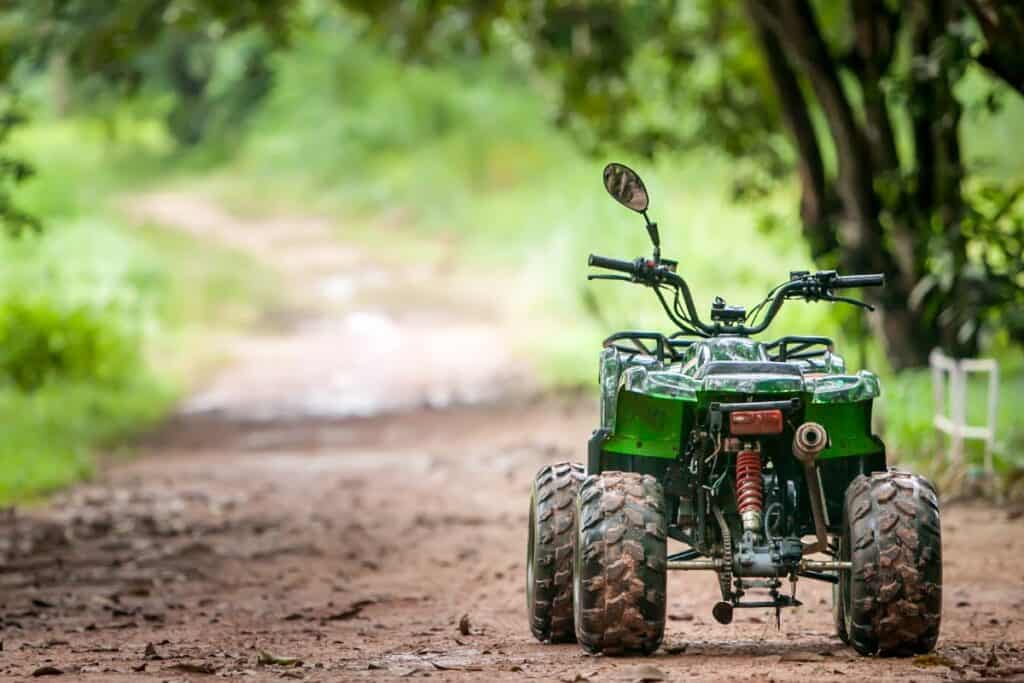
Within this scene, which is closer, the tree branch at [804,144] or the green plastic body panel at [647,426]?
the green plastic body panel at [647,426]

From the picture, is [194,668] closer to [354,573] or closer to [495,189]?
[354,573]

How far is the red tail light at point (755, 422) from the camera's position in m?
5.90

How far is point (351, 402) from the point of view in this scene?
21.2 m

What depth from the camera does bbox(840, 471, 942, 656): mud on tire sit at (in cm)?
591

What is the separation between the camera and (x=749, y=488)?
19.9ft

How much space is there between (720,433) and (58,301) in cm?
1771

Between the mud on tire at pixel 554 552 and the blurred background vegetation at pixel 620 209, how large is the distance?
5.00 meters

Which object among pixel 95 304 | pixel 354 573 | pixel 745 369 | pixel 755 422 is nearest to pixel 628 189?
pixel 745 369

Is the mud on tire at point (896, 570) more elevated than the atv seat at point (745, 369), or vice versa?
the atv seat at point (745, 369)

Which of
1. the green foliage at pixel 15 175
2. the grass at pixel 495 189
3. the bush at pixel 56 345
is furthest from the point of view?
the grass at pixel 495 189

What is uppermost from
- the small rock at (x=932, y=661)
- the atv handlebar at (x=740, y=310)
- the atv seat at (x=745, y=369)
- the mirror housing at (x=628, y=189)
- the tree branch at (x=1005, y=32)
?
the tree branch at (x=1005, y=32)

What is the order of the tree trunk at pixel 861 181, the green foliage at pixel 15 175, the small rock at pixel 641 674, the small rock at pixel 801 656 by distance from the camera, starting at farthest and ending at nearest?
the tree trunk at pixel 861 181
the green foliage at pixel 15 175
the small rock at pixel 801 656
the small rock at pixel 641 674

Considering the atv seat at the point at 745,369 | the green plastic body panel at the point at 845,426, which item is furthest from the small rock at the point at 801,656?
the atv seat at the point at 745,369

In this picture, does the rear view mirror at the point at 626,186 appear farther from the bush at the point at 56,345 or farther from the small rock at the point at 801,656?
the bush at the point at 56,345
